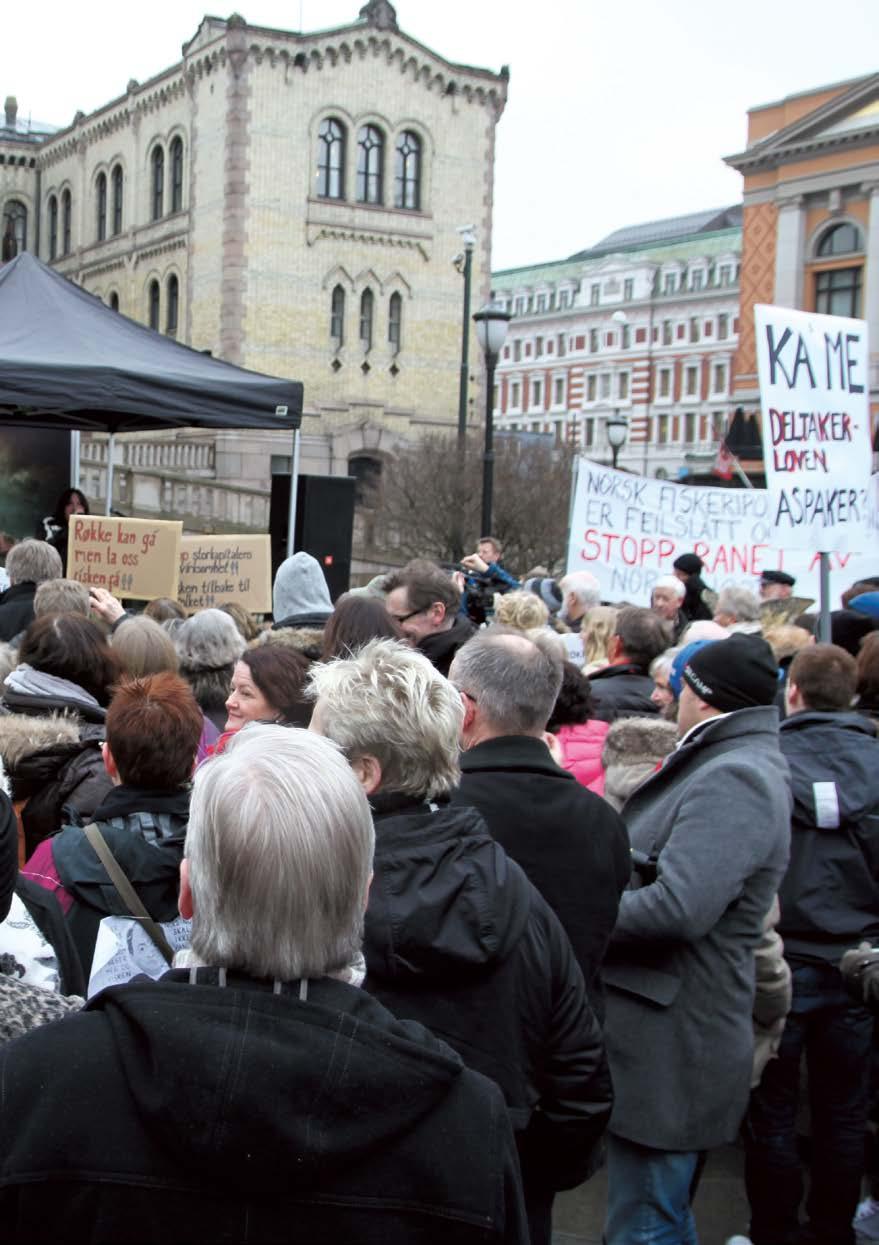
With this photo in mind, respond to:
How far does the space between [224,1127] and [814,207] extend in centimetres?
4182

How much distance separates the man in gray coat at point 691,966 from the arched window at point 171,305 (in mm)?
38925

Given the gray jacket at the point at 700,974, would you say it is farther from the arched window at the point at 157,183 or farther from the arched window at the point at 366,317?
the arched window at the point at 157,183

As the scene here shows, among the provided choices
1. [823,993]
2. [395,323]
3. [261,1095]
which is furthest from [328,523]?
[395,323]

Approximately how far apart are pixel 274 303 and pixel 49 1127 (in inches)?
1483

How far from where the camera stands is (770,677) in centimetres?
335

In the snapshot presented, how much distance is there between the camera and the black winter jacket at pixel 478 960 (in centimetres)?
226

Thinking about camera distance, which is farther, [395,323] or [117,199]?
[117,199]

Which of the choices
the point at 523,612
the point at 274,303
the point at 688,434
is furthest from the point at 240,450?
the point at 688,434

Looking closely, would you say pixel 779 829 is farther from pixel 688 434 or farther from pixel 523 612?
pixel 688 434

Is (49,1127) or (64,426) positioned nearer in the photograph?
(49,1127)

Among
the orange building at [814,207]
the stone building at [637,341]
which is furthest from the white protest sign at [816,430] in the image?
the stone building at [637,341]

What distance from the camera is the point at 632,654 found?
5.20 metres

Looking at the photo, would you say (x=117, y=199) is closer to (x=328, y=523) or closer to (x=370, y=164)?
(x=370, y=164)

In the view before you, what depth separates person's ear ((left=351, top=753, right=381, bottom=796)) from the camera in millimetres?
2492
